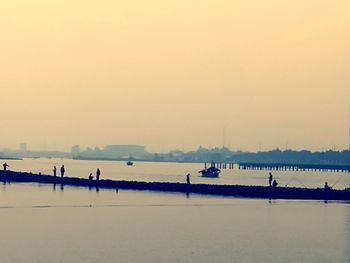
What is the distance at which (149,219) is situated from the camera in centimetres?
4491

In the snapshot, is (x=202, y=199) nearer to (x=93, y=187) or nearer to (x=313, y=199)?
(x=313, y=199)

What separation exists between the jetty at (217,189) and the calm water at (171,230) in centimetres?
378

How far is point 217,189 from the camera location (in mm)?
67438

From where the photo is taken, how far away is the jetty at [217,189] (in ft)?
199

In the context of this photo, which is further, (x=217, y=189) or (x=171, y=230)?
(x=217, y=189)

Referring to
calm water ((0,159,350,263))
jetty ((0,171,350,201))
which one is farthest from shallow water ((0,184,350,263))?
jetty ((0,171,350,201))

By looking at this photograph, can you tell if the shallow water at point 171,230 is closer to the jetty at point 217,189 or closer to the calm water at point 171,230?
the calm water at point 171,230

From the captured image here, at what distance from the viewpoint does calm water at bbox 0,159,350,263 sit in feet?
106

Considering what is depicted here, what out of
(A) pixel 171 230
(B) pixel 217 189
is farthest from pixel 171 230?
(B) pixel 217 189

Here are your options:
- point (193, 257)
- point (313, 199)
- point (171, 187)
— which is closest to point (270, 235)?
point (193, 257)

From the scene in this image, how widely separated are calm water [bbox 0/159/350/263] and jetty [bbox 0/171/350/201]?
12.4ft

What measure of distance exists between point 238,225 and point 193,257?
36.0ft

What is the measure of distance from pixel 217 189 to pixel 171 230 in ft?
91.6

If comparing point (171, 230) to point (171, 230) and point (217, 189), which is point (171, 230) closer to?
point (171, 230)
